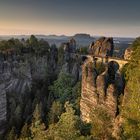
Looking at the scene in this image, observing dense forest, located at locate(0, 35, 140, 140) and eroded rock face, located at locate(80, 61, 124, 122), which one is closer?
dense forest, located at locate(0, 35, 140, 140)

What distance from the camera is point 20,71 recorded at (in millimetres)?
90750

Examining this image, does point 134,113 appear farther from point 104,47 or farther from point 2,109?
point 104,47

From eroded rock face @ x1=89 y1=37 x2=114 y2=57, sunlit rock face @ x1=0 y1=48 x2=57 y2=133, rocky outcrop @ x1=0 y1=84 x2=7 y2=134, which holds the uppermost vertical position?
eroded rock face @ x1=89 y1=37 x2=114 y2=57

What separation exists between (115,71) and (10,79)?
32.5 m

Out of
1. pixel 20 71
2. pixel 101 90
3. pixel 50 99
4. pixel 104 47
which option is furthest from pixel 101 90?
pixel 20 71

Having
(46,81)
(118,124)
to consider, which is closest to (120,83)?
(118,124)

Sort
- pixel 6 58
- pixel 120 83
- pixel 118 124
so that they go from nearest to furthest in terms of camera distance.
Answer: pixel 118 124
pixel 120 83
pixel 6 58

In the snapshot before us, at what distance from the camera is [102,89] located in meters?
59.9

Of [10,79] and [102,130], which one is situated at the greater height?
[102,130]

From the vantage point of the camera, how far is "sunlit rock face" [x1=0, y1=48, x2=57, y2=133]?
82.3 meters

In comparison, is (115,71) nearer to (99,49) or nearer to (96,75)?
(96,75)

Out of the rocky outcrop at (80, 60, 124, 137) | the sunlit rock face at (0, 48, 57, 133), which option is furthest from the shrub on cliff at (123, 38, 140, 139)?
the sunlit rock face at (0, 48, 57, 133)

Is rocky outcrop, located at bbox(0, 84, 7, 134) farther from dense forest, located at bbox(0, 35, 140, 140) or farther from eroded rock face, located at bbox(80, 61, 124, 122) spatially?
eroded rock face, located at bbox(80, 61, 124, 122)

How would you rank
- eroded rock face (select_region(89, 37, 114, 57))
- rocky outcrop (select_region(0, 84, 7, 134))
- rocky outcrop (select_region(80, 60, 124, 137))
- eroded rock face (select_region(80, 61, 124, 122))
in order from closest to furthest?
rocky outcrop (select_region(80, 60, 124, 137)), eroded rock face (select_region(80, 61, 124, 122)), rocky outcrop (select_region(0, 84, 7, 134)), eroded rock face (select_region(89, 37, 114, 57))
